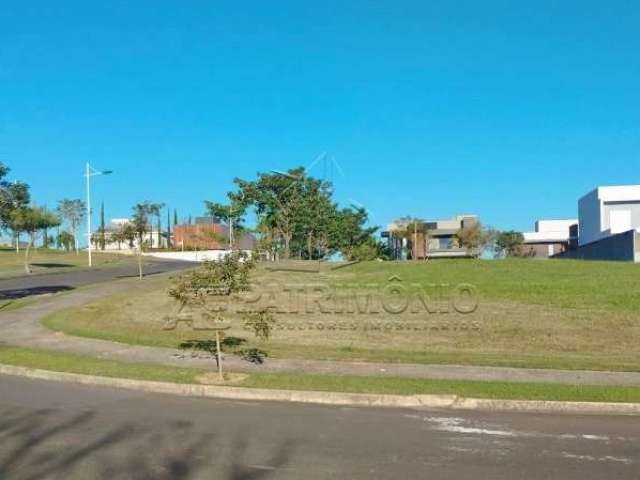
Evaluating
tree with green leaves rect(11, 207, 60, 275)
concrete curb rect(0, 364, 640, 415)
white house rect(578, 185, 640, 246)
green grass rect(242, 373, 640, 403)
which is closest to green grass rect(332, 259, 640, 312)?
green grass rect(242, 373, 640, 403)

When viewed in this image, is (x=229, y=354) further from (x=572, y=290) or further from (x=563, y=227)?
(x=563, y=227)

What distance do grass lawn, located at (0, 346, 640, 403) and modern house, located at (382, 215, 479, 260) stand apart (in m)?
59.9

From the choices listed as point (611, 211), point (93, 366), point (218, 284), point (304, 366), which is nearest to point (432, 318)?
point (304, 366)

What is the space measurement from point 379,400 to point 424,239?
69.7 m

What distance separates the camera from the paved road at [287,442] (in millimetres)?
5855

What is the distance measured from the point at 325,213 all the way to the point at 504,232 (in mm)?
45856

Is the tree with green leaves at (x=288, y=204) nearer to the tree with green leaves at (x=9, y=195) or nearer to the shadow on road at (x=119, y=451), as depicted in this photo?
the tree with green leaves at (x=9, y=195)

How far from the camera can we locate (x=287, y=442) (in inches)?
272

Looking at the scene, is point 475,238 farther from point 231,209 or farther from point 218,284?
point 218,284

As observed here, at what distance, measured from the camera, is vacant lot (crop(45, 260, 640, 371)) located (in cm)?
1451

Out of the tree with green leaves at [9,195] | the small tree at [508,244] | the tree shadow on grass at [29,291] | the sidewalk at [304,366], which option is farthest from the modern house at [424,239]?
the sidewalk at [304,366]

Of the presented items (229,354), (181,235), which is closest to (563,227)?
(181,235)

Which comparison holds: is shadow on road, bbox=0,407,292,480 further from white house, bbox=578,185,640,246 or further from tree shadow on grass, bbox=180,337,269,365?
white house, bbox=578,185,640,246

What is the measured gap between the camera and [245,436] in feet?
23.4
